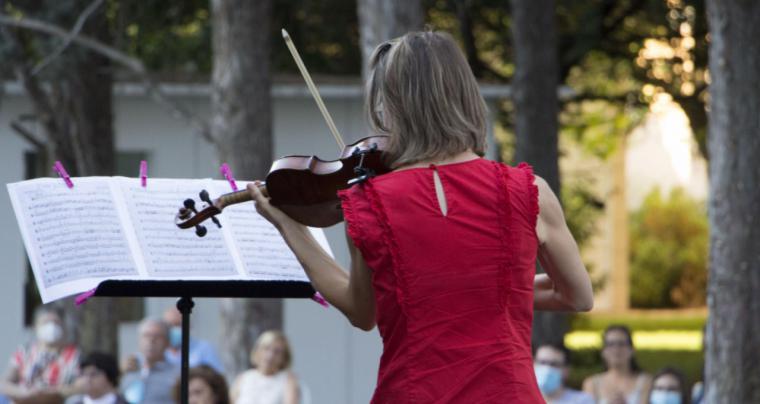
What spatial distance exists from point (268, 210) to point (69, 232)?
805 millimetres

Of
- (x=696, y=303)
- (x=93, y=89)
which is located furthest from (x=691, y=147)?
(x=696, y=303)

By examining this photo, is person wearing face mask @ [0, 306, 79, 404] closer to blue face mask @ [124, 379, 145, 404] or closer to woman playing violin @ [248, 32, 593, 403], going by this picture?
blue face mask @ [124, 379, 145, 404]

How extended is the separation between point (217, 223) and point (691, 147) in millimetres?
21868

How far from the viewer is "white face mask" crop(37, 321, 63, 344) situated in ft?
42.5

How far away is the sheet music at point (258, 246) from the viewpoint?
171 inches

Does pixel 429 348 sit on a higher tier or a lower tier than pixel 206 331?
higher

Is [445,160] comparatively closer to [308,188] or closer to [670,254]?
[308,188]

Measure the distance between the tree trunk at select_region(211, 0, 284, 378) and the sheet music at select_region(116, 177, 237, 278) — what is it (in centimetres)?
723

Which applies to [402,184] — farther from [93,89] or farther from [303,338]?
[303,338]

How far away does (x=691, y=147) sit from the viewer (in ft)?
82.8

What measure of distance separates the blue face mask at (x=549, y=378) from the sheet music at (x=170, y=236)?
5.10 m

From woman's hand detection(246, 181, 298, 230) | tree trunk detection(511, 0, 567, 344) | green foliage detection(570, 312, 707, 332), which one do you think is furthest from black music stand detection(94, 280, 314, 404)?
green foliage detection(570, 312, 707, 332)

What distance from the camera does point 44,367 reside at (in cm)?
1270

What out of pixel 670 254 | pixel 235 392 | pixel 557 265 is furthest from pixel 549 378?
pixel 670 254
